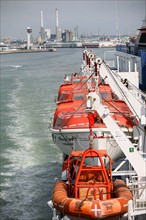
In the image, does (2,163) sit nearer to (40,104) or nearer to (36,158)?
(36,158)

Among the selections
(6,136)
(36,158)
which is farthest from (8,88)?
(36,158)

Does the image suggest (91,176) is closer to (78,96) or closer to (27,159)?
(78,96)

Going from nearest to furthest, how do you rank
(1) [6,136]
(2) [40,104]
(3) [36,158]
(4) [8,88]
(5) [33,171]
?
(5) [33,171] → (3) [36,158] → (1) [6,136] → (2) [40,104] → (4) [8,88]

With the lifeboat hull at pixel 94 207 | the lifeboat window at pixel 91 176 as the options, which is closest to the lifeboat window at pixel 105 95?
the lifeboat window at pixel 91 176

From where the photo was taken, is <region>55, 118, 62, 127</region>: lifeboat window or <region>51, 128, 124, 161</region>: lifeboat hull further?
<region>55, 118, 62, 127</region>: lifeboat window

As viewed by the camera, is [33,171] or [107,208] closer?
[107,208]

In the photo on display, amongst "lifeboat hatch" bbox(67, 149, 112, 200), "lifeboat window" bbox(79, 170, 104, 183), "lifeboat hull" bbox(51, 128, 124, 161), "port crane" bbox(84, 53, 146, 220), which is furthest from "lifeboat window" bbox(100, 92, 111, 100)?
"lifeboat window" bbox(79, 170, 104, 183)

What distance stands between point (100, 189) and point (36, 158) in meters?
14.0

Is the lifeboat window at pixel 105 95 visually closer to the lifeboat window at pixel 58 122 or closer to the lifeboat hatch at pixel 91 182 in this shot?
the lifeboat window at pixel 58 122

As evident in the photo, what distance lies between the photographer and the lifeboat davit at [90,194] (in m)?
12.3

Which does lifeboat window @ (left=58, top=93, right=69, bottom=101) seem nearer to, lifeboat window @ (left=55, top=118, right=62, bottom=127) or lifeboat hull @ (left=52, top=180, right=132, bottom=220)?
lifeboat window @ (left=55, top=118, right=62, bottom=127)

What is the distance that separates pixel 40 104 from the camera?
46.3 metres

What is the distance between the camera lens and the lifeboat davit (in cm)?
1230

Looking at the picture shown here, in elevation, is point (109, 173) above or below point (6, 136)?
above
